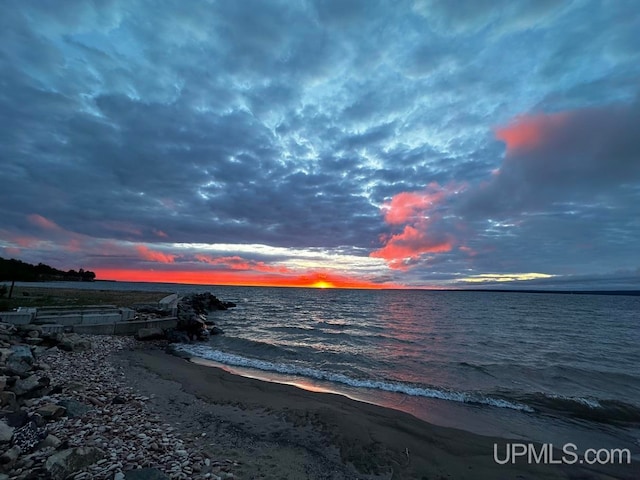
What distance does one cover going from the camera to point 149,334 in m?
18.5

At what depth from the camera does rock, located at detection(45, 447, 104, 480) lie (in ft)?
13.6

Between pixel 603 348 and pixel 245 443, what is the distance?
27291 mm

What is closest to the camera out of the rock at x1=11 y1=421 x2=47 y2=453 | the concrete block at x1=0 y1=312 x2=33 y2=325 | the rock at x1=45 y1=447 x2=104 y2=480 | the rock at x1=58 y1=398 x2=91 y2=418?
the rock at x1=45 y1=447 x2=104 y2=480

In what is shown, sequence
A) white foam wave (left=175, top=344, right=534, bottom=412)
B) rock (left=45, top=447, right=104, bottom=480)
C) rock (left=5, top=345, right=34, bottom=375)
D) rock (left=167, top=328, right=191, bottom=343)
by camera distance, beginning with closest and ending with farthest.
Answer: rock (left=45, top=447, right=104, bottom=480), rock (left=5, top=345, right=34, bottom=375), white foam wave (left=175, top=344, right=534, bottom=412), rock (left=167, top=328, right=191, bottom=343)

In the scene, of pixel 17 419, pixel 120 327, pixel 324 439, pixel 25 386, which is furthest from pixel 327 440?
pixel 120 327

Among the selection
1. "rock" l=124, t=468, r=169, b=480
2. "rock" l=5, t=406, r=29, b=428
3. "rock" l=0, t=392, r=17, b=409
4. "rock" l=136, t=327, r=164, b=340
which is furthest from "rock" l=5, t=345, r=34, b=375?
"rock" l=136, t=327, r=164, b=340

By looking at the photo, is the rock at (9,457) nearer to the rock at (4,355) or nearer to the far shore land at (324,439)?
the far shore land at (324,439)

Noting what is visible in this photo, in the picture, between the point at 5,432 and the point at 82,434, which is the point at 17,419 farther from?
the point at 82,434

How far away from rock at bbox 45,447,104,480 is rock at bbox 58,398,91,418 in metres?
2.01

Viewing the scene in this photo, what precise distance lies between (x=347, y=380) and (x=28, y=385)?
32.1ft

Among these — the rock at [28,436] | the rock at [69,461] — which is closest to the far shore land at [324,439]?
the rock at [69,461]

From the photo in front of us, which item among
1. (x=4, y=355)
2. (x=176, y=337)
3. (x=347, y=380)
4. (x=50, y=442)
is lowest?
(x=347, y=380)

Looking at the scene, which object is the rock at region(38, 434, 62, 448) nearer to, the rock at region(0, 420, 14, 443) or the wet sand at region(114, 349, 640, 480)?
the rock at region(0, 420, 14, 443)

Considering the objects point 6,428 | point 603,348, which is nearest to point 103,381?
point 6,428
